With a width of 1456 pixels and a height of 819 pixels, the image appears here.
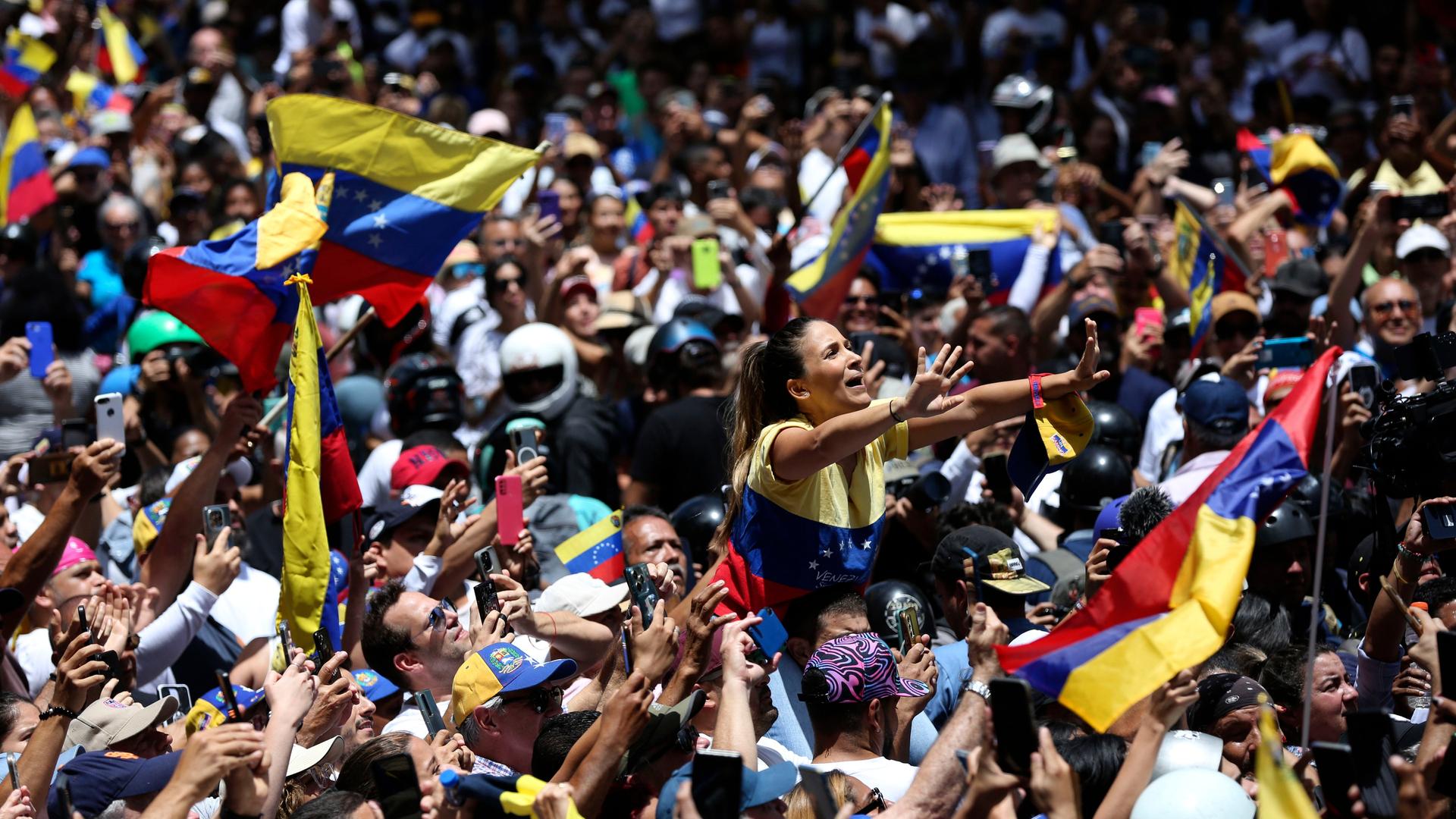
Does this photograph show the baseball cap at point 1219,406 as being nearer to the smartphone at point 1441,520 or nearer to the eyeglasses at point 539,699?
the smartphone at point 1441,520

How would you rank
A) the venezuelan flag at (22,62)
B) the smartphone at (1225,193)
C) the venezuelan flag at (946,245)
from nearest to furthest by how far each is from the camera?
1. the venezuelan flag at (946,245)
2. the smartphone at (1225,193)
3. the venezuelan flag at (22,62)

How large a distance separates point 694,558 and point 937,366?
2.91m

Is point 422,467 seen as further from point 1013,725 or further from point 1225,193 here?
point 1225,193

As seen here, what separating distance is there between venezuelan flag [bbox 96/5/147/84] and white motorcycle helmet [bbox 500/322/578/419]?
30.7ft

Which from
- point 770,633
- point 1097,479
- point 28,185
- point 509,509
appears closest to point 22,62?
point 28,185

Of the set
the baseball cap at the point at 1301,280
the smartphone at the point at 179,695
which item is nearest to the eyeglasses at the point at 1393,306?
the baseball cap at the point at 1301,280

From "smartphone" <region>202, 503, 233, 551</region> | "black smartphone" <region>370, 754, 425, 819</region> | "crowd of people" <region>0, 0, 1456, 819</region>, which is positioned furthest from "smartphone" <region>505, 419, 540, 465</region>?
"black smartphone" <region>370, 754, 425, 819</region>

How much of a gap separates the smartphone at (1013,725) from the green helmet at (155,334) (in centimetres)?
696

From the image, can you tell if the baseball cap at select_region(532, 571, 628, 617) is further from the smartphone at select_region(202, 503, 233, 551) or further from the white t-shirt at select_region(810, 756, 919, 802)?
the white t-shirt at select_region(810, 756, 919, 802)

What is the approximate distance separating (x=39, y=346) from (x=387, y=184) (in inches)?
75.4

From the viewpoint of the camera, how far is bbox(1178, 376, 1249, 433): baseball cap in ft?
24.0

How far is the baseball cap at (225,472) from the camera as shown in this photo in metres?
7.91

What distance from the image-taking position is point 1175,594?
179 inches

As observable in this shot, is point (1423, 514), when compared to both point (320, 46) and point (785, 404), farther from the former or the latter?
point (320, 46)
